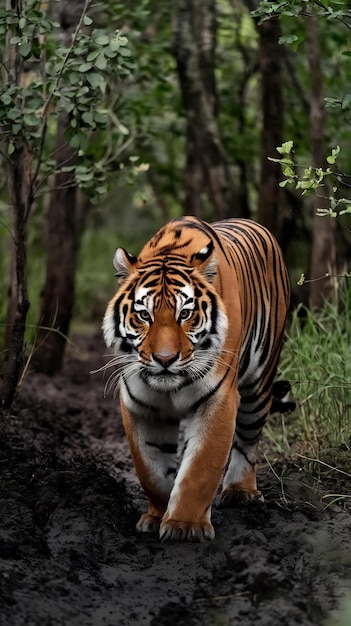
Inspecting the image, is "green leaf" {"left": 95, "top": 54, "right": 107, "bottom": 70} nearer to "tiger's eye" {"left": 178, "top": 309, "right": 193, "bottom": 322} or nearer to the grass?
"tiger's eye" {"left": 178, "top": 309, "right": 193, "bottom": 322}

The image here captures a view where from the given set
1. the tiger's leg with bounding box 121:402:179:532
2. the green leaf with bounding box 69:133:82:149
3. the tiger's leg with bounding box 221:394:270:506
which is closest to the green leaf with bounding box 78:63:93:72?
the green leaf with bounding box 69:133:82:149

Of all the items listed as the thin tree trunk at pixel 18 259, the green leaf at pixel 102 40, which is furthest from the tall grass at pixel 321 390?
the green leaf at pixel 102 40

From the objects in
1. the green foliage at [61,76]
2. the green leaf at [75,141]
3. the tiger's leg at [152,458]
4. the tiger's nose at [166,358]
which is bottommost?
the tiger's leg at [152,458]

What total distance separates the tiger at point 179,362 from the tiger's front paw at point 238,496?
483 mm

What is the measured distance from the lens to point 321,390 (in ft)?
16.7

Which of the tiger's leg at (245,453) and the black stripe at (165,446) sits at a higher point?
the black stripe at (165,446)

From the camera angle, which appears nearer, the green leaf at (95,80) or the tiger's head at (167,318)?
the tiger's head at (167,318)

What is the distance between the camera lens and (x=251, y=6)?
875cm

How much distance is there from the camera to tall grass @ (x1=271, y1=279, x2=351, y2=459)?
17.7 feet

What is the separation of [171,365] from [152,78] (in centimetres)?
529

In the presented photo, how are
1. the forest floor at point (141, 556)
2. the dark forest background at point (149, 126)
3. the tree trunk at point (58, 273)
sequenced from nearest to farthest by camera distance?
the forest floor at point (141, 556) < the dark forest background at point (149, 126) < the tree trunk at point (58, 273)

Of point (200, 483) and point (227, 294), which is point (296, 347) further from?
point (200, 483)

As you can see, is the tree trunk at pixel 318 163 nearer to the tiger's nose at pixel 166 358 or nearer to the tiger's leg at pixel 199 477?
the tiger's leg at pixel 199 477

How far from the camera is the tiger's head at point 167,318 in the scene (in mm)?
4238
